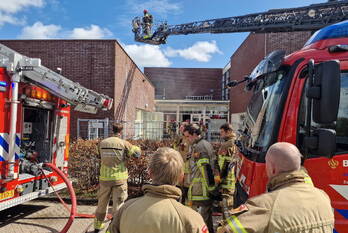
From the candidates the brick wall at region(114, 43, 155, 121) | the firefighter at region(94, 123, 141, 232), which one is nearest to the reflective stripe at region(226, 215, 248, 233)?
the firefighter at region(94, 123, 141, 232)

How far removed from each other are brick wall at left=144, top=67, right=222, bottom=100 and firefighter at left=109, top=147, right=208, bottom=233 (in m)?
36.8

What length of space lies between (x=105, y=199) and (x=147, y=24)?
14.9 m

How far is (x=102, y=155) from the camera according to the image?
445 centimetres

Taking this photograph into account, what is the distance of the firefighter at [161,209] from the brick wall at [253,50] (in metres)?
9.36

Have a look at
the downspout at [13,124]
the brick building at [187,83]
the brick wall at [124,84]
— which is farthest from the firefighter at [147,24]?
the brick building at [187,83]

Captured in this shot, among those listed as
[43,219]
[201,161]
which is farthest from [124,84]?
[201,161]

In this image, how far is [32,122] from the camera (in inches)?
209

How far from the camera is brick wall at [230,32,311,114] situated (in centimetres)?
1501

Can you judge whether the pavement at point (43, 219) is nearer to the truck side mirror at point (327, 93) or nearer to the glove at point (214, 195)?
the glove at point (214, 195)

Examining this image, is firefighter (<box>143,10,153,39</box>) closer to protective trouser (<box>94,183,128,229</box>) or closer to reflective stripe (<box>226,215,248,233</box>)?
protective trouser (<box>94,183,128,229</box>)

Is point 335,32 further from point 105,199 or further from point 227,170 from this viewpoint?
point 105,199

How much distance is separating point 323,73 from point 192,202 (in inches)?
91.1

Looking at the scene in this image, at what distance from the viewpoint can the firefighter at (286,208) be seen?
60.3 inches

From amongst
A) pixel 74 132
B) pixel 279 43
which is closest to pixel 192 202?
pixel 74 132
